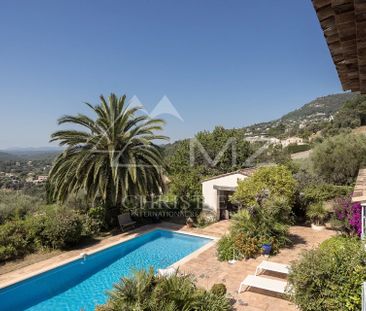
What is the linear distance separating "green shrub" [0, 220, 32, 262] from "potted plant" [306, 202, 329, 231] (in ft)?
46.8

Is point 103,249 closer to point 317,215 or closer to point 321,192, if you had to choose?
point 317,215

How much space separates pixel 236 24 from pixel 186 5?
349 centimetres

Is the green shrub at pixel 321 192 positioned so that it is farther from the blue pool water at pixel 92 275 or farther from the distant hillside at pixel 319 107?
the distant hillside at pixel 319 107

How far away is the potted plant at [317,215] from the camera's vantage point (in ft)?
49.1

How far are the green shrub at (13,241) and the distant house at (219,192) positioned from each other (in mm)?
10358

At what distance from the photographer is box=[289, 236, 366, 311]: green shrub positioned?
624 cm

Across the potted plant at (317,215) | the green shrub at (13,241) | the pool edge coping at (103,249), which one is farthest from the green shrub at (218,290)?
the potted plant at (317,215)

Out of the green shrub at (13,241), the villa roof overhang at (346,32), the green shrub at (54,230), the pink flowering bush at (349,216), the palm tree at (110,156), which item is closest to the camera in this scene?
the villa roof overhang at (346,32)

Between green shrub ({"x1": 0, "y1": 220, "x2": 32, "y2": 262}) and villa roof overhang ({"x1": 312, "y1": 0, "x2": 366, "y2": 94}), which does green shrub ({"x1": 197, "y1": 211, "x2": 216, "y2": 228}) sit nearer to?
green shrub ({"x1": 0, "y1": 220, "x2": 32, "y2": 262})

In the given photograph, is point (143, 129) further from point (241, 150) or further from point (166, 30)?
point (241, 150)

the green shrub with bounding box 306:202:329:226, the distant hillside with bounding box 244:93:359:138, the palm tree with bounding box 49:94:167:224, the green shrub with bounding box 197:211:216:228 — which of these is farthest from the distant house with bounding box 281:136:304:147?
the palm tree with bounding box 49:94:167:224

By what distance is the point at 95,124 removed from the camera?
599 inches

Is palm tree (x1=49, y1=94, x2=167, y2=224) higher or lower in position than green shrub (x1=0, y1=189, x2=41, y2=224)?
higher

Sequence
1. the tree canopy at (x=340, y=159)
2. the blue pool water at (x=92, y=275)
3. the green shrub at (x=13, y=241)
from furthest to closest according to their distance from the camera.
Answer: the tree canopy at (x=340, y=159) → the green shrub at (x=13, y=241) → the blue pool water at (x=92, y=275)
